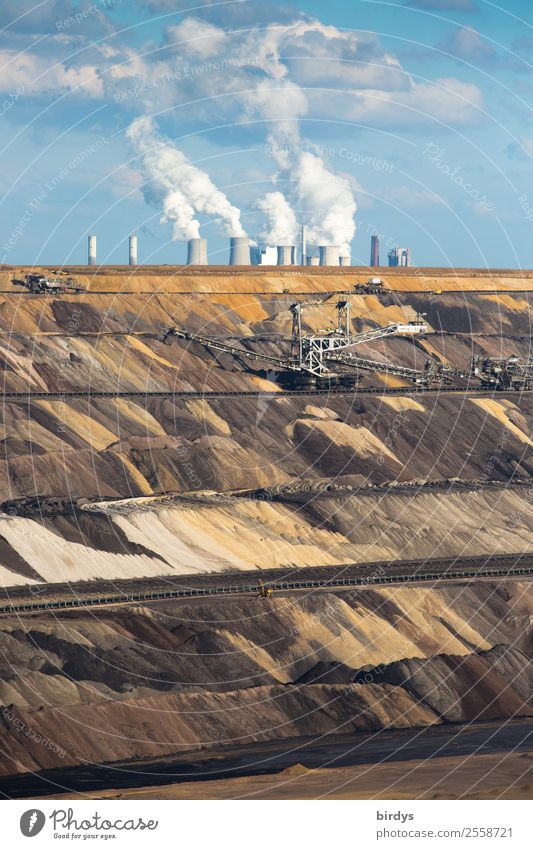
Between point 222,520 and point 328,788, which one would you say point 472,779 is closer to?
point 328,788

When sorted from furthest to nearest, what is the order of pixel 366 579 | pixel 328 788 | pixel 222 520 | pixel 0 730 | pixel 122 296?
pixel 122 296
pixel 222 520
pixel 366 579
pixel 0 730
pixel 328 788

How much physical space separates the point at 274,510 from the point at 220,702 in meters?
39.0

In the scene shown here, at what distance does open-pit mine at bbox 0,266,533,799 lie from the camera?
227 feet

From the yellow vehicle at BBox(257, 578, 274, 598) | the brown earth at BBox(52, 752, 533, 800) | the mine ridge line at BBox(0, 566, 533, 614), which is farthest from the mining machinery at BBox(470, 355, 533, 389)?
the brown earth at BBox(52, 752, 533, 800)

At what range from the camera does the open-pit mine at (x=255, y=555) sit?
69250 mm

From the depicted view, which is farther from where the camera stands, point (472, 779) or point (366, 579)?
point (366, 579)

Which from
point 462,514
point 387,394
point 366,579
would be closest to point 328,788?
point 366,579

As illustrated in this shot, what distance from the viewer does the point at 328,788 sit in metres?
61.0

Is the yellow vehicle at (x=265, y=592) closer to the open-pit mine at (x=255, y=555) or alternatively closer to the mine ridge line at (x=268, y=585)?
the open-pit mine at (x=255, y=555)

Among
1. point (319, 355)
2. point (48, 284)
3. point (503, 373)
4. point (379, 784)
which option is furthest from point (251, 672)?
point (48, 284)

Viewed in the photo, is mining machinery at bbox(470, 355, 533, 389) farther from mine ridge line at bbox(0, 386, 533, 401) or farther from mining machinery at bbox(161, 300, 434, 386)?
mining machinery at bbox(161, 300, 434, 386)

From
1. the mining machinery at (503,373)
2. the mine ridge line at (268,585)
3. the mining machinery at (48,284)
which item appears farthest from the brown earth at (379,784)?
the mining machinery at (48,284)

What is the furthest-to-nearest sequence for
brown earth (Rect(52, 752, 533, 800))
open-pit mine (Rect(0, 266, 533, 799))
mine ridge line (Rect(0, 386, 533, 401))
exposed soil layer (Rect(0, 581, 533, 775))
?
mine ridge line (Rect(0, 386, 533, 401)), exposed soil layer (Rect(0, 581, 533, 775)), open-pit mine (Rect(0, 266, 533, 799)), brown earth (Rect(52, 752, 533, 800))

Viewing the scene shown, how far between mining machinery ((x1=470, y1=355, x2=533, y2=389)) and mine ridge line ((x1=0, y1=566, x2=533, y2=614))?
2572 inches
